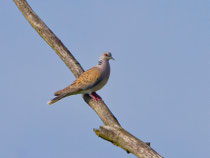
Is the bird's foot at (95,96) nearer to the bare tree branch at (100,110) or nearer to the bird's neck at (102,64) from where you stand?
the bare tree branch at (100,110)

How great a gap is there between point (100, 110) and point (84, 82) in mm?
691

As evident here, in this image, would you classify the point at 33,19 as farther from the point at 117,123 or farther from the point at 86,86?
the point at 117,123

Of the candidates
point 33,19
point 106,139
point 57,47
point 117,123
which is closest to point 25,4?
point 33,19

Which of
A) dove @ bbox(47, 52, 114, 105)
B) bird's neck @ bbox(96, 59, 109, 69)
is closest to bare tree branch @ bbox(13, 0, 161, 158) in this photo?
dove @ bbox(47, 52, 114, 105)

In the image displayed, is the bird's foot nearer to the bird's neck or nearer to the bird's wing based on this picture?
the bird's wing

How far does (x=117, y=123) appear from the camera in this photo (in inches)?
289

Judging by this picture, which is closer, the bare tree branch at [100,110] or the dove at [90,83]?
the bare tree branch at [100,110]

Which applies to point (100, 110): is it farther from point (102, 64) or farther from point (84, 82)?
point (102, 64)

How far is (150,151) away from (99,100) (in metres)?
2.05

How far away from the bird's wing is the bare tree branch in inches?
9.6

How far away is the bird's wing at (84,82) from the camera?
8234mm

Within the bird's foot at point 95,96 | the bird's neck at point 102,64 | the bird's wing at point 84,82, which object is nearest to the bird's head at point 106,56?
the bird's neck at point 102,64

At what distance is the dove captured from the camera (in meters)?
8.19

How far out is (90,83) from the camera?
27.3ft
